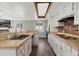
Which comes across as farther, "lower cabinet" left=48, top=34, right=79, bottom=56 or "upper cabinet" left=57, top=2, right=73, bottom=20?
"upper cabinet" left=57, top=2, right=73, bottom=20

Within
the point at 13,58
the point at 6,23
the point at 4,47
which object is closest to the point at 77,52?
the point at 13,58

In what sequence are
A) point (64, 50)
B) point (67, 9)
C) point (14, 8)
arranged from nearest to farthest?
point (64, 50) < point (67, 9) < point (14, 8)

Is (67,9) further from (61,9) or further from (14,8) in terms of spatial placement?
(14,8)

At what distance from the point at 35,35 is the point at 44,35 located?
5721mm

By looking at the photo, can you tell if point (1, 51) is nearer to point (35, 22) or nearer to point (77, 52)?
point (77, 52)

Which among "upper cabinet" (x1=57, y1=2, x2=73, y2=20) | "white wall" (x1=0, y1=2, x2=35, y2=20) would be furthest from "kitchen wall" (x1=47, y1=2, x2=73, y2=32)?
"white wall" (x1=0, y1=2, x2=35, y2=20)

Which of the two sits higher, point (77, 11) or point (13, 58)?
point (77, 11)

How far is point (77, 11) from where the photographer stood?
298 cm

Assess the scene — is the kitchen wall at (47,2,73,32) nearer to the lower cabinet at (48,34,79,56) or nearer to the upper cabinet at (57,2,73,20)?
the upper cabinet at (57,2,73,20)

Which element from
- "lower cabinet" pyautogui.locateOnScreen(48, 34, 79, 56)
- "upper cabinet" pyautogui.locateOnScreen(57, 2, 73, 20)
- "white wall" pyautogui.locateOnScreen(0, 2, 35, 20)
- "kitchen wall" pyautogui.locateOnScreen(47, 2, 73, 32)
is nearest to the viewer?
"lower cabinet" pyautogui.locateOnScreen(48, 34, 79, 56)

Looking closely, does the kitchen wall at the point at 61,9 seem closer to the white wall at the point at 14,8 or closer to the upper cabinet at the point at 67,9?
the upper cabinet at the point at 67,9

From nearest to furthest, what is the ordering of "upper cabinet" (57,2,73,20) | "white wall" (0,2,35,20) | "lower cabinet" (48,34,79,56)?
"lower cabinet" (48,34,79,56) → "upper cabinet" (57,2,73,20) → "white wall" (0,2,35,20)

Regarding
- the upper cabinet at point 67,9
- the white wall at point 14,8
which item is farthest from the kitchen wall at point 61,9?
the white wall at point 14,8

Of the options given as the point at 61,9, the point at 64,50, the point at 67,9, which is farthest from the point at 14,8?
the point at 64,50
